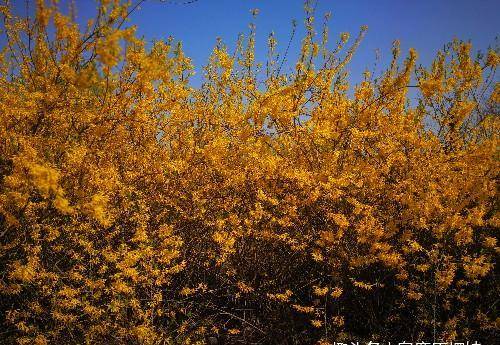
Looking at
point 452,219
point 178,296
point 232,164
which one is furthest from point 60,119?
point 452,219

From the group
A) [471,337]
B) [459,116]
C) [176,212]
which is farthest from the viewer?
[459,116]

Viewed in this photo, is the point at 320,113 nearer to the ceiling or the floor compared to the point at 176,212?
nearer to the ceiling

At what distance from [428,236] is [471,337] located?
3.26 feet

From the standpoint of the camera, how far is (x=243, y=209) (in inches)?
185

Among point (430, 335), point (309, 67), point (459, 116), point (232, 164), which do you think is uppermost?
point (309, 67)

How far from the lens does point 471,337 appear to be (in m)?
3.65

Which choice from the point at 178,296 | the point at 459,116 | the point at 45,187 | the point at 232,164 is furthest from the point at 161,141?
the point at 459,116

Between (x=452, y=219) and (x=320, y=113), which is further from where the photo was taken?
(x=320, y=113)

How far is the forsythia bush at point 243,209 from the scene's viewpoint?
340 cm

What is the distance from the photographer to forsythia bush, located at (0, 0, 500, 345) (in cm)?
340

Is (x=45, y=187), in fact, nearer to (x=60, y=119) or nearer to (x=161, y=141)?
(x=60, y=119)

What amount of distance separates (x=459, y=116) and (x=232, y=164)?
285 cm

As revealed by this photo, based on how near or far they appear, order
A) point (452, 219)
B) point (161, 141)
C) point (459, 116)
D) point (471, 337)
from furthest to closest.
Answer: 1. point (161, 141)
2. point (459, 116)
3. point (471, 337)
4. point (452, 219)

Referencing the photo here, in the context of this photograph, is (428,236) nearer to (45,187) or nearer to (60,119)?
(45,187)
